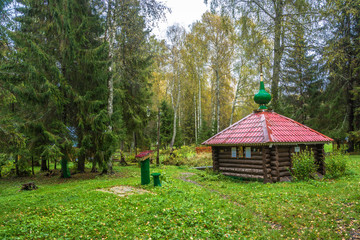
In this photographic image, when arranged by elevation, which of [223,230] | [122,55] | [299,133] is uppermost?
[122,55]

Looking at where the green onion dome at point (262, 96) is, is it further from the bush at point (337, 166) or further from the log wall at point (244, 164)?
the bush at point (337, 166)

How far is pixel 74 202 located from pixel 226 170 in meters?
8.71

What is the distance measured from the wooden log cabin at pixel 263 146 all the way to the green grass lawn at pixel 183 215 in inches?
106

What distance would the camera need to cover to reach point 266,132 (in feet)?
37.2

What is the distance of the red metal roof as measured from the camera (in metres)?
11.3

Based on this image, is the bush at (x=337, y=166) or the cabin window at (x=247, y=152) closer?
the bush at (x=337, y=166)

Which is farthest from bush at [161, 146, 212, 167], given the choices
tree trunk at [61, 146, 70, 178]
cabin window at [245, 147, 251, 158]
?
tree trunk at [61, 146, 70, 178]

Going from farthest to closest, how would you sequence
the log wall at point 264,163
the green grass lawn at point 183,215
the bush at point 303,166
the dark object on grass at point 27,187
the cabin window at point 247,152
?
the cabin window at point 247,152
the log wall at point 264,163
the bush at point 303,166
the dark object on grass at point 27,187
the green grass lawn at point 183,215

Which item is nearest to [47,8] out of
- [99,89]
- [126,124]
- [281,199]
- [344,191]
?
[99,89]

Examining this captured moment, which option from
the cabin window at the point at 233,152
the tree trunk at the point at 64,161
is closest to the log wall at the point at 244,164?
the cabin window at the point at 233,152

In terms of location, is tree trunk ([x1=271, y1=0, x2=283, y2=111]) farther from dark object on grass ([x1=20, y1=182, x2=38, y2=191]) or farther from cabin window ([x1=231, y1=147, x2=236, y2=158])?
dark object on grass ([x1=20, y1=182, x2=38, y2=191])

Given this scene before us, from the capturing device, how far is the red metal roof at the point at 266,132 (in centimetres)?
1127

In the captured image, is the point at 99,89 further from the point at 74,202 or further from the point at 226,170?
the point at 226,170

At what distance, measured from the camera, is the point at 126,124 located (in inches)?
778
